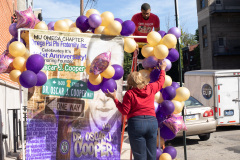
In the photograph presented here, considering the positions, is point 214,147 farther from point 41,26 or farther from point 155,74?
point 41,26

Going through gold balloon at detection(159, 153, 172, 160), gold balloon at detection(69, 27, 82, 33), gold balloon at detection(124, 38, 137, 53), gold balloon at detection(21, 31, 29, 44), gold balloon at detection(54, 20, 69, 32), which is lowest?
gold balloon at detection(159, 153, 172, 160)

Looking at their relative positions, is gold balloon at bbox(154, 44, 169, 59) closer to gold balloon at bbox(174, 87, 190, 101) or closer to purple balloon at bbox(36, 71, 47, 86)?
gold balloon at bbox(174, 87, 190, 101)

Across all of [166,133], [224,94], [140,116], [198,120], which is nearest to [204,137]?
[198,120]

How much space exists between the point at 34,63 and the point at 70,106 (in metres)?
1.04

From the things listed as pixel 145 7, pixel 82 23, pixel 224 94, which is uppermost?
pixel 145 7

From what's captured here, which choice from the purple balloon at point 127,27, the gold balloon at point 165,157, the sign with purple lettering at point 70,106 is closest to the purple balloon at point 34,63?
the sign with purple lettering at point 70,106

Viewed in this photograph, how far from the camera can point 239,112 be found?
12.5m

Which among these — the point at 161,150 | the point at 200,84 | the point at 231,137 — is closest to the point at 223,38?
the point at 200,84

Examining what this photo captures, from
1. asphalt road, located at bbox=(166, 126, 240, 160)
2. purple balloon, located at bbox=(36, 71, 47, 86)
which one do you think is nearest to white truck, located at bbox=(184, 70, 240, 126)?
asphalt road, located at bbox=(166, 126, 240, 160)

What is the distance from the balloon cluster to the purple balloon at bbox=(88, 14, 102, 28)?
681 millimetres

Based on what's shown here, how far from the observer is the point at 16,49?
187 inches

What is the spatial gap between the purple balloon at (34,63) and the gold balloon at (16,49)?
0.75 ft

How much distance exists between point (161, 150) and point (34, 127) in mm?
2354

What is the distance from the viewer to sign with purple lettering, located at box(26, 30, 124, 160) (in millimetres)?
5086
